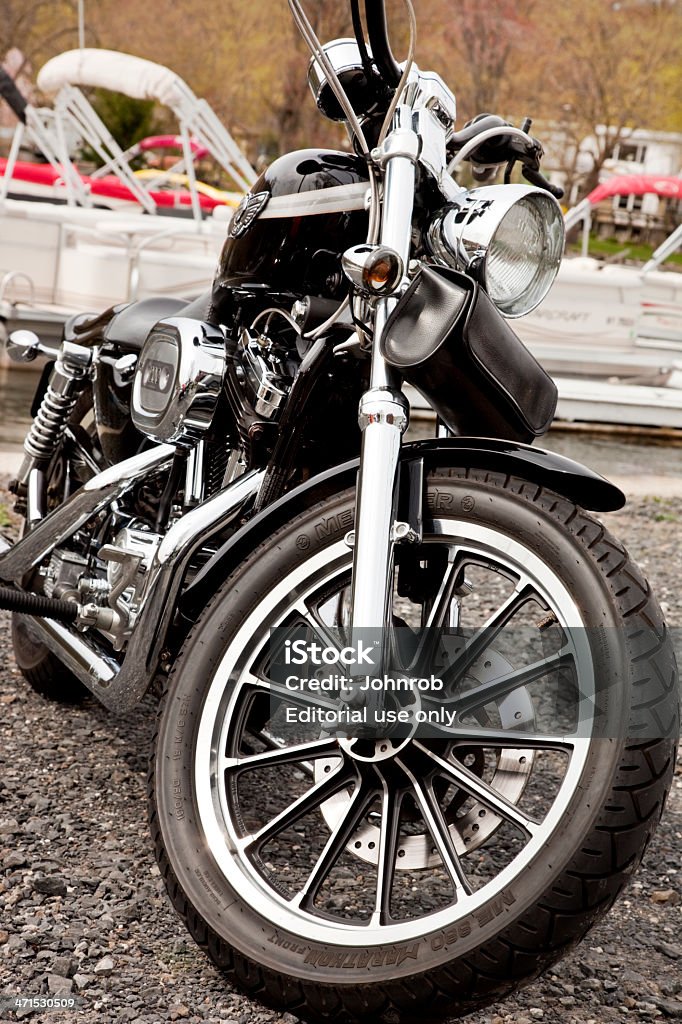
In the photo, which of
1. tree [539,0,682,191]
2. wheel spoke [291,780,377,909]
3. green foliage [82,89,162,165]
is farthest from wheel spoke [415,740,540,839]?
green foliage [82,89,162,165]

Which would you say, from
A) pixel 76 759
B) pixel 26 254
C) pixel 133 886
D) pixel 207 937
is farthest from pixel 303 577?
pixel 26 254

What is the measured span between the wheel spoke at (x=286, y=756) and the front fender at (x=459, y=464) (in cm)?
37

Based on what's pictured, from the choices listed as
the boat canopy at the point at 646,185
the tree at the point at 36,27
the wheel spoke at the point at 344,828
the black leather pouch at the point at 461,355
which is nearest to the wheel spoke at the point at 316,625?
the wheel spoke at the point at 344,828

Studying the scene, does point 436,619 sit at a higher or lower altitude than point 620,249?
lower

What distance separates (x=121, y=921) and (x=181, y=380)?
1117mm

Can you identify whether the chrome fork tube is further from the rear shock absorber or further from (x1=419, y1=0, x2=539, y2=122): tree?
(x1=419, y1=0, x2=539, y2=122): tree

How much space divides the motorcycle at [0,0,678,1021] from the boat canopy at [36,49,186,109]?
1134 cm

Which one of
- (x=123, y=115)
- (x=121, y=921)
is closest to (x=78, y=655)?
(x=121, y=921)

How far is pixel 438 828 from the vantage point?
1920mm

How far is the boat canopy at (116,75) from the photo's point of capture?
43.0 feet

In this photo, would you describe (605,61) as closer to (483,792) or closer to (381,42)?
(381,42)

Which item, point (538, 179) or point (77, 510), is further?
point (77, 510)

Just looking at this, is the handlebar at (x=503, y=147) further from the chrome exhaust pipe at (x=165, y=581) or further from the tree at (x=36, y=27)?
the tree at (x=36, y=27)

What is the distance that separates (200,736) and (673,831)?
56.1 inches
